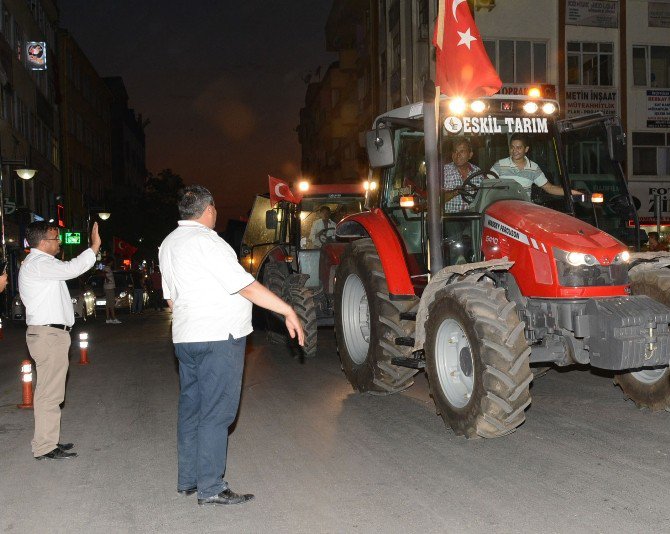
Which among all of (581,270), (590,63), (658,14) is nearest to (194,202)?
(581,270)

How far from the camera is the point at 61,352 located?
670 centimetres

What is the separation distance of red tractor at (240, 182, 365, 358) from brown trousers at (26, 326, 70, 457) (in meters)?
5.25

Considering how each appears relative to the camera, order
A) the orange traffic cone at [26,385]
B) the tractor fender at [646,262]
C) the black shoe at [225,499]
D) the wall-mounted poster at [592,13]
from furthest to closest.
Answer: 1. the wall-mounted poster at [592,13]
2. the orange traffic cone at [26,385]
3. the tractor fender at [646,262]
4. the black shoe at [225,499]

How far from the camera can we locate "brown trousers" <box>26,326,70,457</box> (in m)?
6.62

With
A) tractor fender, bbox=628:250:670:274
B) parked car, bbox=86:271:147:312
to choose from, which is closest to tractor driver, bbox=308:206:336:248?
tractor fender, bbox=628:250:670:274

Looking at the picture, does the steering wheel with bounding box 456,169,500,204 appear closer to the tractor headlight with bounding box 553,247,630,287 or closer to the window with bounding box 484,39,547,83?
the tractor headlight with bounding box 553,247,630,287

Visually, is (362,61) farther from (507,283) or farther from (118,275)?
(507,283)

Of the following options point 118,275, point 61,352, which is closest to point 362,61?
point 118,275

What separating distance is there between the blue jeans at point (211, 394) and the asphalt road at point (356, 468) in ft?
0.86

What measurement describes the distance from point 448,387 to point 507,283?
104 centimetres

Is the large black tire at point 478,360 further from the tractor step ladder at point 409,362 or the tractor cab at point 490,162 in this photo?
the tractor cab at point 490,162

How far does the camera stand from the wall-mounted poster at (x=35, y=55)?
3978cm

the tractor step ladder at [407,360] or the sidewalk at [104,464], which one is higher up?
the tractor step ladder at [407,360]

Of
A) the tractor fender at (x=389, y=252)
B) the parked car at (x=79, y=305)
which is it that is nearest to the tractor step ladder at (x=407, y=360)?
the tractor fender at (x=389, y=252)
